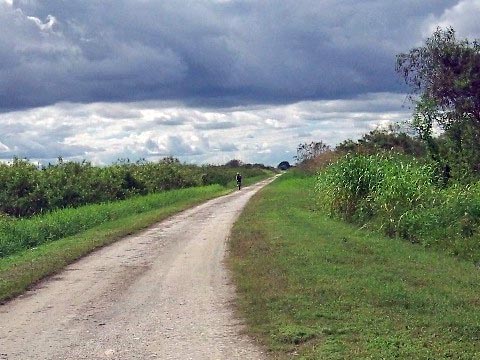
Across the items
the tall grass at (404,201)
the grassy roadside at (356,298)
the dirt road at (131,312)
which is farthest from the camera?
the tall grass at (404,201)

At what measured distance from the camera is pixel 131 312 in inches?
402

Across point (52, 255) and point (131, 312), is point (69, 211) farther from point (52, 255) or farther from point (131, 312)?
point (131, 312)

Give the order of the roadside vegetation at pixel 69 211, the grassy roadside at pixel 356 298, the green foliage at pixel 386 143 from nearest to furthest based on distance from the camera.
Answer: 1. the grassy roadside at pixel 356 298
2. the roadside vegetation at pixel 69 211
3. the green foliage at pixel 386 143

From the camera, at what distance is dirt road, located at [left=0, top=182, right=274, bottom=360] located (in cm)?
815

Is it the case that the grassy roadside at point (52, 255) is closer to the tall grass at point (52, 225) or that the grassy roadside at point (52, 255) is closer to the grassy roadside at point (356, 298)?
the tall grass at point (52, 225)

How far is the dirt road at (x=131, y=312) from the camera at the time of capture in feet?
26.7

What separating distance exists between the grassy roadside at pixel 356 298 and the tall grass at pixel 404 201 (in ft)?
2.71

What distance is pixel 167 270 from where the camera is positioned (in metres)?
14.3

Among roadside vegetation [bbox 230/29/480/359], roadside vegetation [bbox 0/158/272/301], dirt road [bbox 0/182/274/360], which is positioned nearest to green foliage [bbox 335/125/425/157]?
roadside vegetation [bbox 230/29/480/359]

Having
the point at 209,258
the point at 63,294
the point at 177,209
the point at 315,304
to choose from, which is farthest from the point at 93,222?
the point at 315,304

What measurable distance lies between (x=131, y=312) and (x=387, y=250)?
23.8ft

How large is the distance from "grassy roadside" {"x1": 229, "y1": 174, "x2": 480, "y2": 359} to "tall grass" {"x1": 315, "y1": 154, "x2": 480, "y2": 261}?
0.83 meters

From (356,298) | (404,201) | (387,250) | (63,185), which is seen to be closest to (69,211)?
(63,185)

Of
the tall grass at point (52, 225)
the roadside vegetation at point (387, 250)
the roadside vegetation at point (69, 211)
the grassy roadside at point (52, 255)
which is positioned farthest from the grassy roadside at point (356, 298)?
the tall grass at point (52, 225)
